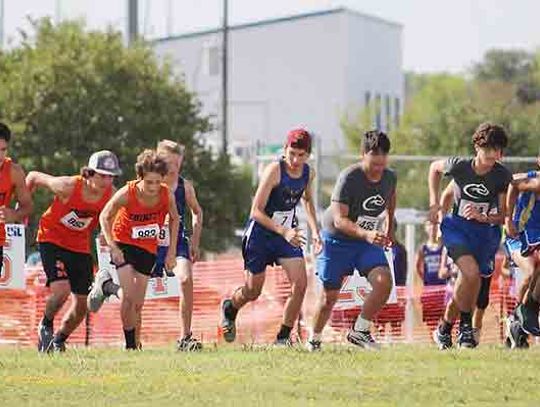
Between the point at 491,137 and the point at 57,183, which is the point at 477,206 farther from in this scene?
the point at 57,183

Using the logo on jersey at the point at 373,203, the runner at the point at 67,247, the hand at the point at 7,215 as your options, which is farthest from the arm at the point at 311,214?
the hand at the point at 7,215

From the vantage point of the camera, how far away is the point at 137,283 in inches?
563

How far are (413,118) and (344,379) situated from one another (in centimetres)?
5458

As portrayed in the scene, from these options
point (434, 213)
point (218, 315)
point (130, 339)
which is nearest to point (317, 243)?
point (434, 213)

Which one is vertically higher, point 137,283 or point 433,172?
point 433,172

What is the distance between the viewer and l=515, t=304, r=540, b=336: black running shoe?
14.6 meters

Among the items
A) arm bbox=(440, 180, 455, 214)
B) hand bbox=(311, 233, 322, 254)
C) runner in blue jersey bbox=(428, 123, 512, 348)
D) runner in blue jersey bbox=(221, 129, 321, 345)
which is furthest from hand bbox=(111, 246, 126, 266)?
arm bbox=(440, 180, 455, 214)

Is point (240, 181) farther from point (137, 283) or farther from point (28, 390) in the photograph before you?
point (28, 390)

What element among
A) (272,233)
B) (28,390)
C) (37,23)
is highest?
(37,23)

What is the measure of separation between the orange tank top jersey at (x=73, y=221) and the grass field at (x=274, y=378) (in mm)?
1412

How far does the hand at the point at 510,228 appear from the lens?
14672 millimetres

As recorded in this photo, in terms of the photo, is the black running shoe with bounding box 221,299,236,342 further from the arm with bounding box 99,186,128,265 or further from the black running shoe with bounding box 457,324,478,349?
the black running shoe with bounding box 457,324,478,349

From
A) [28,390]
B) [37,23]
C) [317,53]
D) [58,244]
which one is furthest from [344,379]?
[317,53]

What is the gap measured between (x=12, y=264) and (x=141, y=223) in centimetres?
272
